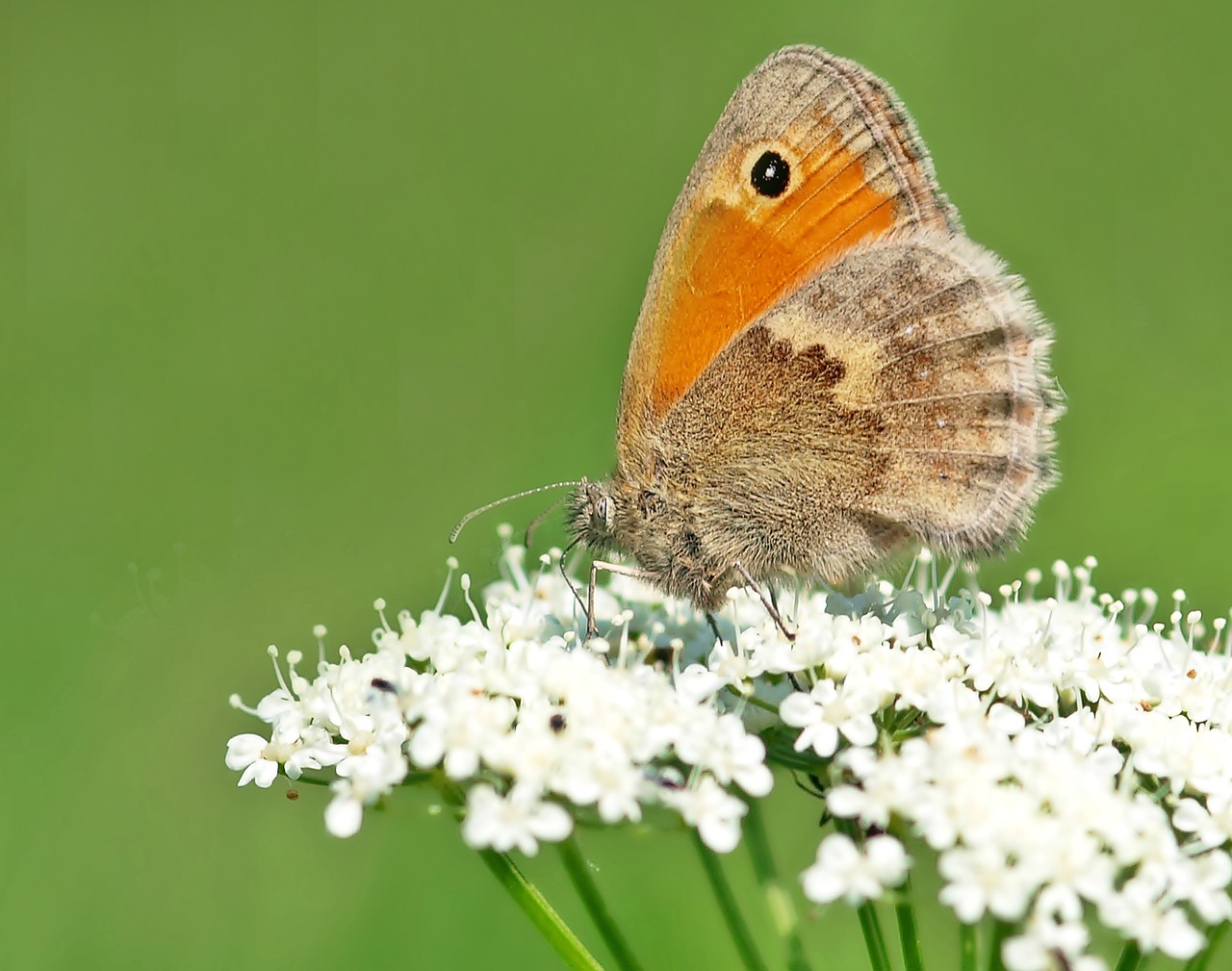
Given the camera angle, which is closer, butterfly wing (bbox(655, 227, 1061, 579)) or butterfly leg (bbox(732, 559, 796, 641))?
butterfly leg (bbox(732, 559, 796, 641))

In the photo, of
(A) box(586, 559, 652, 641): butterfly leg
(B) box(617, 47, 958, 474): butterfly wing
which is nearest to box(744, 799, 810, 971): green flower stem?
(A) box(586, 559, 652, 641): butterfly leg

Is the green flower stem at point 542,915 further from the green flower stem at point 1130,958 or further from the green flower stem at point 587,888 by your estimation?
the green flower stem at point 1130,958

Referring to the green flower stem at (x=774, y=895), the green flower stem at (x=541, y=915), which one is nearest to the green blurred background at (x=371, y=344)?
the green flower stem at (x=774, y=895)

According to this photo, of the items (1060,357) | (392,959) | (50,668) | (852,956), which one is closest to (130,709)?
(50,668)

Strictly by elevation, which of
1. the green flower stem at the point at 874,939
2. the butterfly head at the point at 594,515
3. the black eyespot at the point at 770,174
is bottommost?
the green flower stem at the point at 874,939

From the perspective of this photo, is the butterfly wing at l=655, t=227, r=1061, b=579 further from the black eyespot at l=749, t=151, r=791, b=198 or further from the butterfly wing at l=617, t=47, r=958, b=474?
the black eyespot at l=749, t=151, r=791, b=198

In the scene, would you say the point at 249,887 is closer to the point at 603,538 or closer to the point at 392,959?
the point at 392,959

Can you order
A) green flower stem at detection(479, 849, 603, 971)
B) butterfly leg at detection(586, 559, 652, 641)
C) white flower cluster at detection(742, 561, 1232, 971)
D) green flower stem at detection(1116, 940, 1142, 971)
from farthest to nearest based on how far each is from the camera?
butterfly leg at detection(586, 559, 652, 641), green flower stem at detection(479, 849, 603, 971), green flower stem at detection(1116, 940, 1142, 971), white flower cluster at detection(742, 561, 1232, 971)
